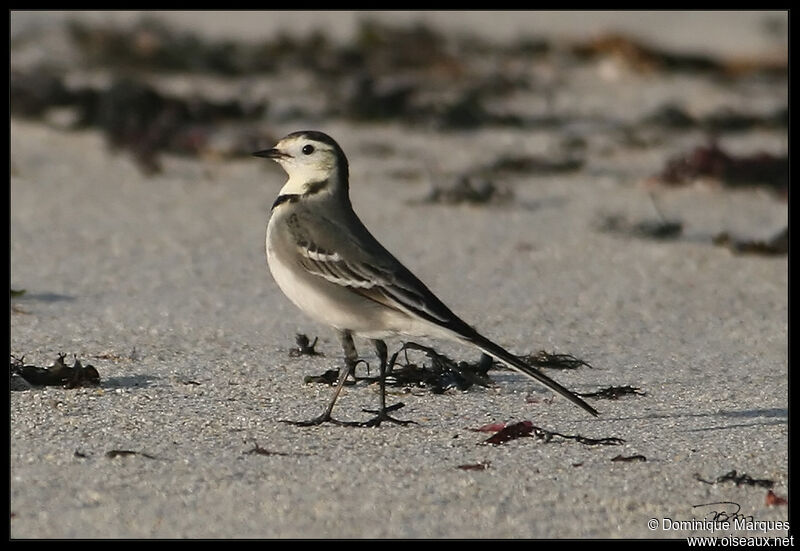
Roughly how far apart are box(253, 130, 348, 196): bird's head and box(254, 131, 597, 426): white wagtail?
17 cm

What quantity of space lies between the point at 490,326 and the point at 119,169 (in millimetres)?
4819

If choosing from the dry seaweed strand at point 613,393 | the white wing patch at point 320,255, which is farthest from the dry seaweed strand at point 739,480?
the white wing patch at point 320,255

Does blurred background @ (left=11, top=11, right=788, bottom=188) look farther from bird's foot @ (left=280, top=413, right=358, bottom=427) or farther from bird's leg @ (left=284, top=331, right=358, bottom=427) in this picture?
bird's foot @ (left=280, top=413, right=358, bottom=427)

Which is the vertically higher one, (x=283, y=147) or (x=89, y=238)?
(x=283, y=147)

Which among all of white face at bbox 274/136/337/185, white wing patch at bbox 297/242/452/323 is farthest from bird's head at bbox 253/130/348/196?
white wing patch at bbox 297/242/452/323

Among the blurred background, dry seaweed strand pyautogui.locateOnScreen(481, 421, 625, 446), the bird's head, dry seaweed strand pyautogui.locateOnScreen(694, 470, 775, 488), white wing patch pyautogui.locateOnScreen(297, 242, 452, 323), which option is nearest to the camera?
dry seaweed strand pyautogui.locateOnScreen(694, 470, 775, 488)

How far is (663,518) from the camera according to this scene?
5512 millimetres

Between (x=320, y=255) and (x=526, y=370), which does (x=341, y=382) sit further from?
(x=526, y=370)

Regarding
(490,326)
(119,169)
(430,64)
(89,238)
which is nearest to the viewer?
(490,326)

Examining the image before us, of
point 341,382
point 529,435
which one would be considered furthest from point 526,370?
point 341,382

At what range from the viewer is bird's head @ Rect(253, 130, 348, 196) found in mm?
7395

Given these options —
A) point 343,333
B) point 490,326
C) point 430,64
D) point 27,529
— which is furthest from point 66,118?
point 27,529

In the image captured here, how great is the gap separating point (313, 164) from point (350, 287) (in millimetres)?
950

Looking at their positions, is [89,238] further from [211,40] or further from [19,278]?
[211,40]
